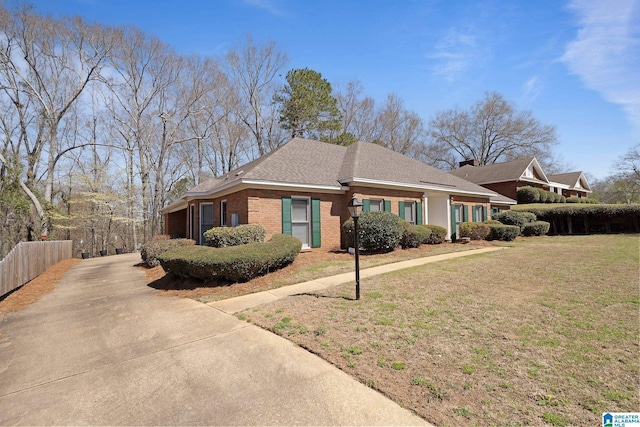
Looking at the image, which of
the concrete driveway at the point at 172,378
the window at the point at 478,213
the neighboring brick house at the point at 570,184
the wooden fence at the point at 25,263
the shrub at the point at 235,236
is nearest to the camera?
the concrete driveway at the point at 172,378

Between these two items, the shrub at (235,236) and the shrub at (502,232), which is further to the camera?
the shrub at (502,232)

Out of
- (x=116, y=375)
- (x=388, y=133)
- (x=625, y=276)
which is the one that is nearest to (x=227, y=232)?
(x=116, y=375)

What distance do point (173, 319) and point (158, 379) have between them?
94.1 inches

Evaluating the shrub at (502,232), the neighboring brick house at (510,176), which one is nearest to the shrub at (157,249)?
→ the shrub at (502,232)

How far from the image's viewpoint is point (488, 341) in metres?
4.12

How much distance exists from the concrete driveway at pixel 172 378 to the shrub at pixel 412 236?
9.03 metres

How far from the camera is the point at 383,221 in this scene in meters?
11.9

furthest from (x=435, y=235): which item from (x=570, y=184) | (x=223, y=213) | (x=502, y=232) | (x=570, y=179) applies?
(x=570, y=179)

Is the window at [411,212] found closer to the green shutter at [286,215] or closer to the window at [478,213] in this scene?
the window at [478,213]

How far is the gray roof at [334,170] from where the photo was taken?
41.3ft

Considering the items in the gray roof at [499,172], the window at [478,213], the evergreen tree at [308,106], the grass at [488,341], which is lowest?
the grass at [488,341]

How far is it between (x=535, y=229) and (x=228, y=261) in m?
20.3

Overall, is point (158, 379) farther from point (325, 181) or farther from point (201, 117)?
point (201, 117)

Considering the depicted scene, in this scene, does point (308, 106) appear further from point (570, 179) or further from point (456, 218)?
point (570, 179)
